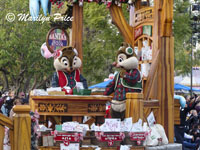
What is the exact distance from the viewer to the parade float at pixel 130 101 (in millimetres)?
8219

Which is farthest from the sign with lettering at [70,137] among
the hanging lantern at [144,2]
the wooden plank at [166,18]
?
the hanging lantern at [144,2]

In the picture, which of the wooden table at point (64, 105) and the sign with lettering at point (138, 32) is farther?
the sign with lettering at point (138, 32)

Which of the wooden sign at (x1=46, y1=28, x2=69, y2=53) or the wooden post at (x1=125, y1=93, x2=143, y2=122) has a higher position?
the wooden sign at (x1=46, y1=28, x2=69, y2=53)

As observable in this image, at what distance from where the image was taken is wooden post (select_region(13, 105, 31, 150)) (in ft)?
19.3

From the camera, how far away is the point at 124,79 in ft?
33.1

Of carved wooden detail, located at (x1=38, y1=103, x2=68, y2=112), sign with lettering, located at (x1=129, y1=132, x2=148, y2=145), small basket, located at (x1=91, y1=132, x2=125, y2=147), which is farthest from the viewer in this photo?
carved wooden detail, located at (x1=38, y1=103, x2=68, y2=112)

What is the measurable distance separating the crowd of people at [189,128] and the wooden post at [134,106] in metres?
3.38

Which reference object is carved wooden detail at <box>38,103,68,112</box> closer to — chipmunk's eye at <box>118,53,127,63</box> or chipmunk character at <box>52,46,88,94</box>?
chipmunk character at <box>52,46,88,94</box>

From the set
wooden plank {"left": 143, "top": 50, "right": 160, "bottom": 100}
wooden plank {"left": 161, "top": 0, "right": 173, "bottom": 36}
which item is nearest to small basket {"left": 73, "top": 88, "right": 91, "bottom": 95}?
wooden plank {"left": 143, "top": 50, "right": 160, "bottom": 100}

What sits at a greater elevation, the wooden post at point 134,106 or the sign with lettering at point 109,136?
the wooden post at point 134,106

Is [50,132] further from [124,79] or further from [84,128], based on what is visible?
[124,79]

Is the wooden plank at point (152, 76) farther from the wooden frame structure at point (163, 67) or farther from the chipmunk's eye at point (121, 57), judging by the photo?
the chipmunk's eye at point (121, 57)

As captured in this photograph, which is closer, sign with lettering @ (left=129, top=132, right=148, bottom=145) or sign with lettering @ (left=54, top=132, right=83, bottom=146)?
sign with lettering @ (left=54, top=132, right=83, bottom=146)

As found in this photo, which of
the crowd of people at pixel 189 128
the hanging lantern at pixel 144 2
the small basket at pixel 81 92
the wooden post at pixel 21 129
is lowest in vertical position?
the crowd of people at pixel 189 128
